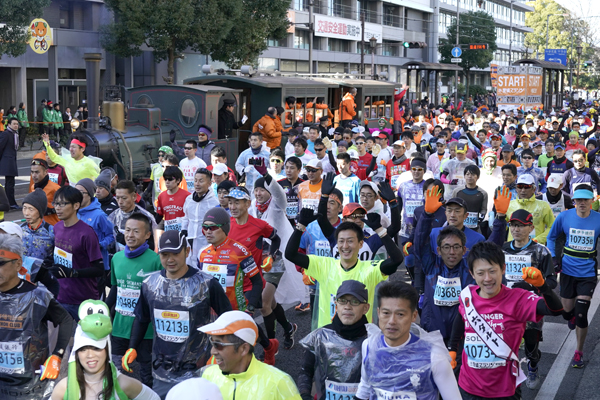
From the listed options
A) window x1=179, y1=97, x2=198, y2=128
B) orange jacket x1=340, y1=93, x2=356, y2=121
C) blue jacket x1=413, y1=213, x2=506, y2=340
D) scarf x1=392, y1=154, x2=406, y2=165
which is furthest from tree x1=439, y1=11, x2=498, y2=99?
blue jacket x1=413, y1=213, x2=506, y2=340

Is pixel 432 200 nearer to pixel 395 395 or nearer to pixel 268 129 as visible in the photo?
pixel 395 395

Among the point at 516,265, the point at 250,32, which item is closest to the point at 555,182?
the point at 516,265

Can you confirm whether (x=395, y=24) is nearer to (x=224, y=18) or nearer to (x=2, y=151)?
(x=224, y=18)

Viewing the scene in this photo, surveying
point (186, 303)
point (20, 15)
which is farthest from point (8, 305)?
point (20, 15)

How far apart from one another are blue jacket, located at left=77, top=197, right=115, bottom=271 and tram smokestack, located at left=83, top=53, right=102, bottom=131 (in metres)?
7.74

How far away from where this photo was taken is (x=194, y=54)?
39.2 meters

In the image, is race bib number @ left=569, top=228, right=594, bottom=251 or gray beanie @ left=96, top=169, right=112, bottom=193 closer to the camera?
race bib number @ left=569, top=228, right=594, bottom=251

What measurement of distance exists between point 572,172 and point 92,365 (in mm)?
9188

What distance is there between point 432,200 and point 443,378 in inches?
145

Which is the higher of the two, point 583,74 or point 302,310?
point 583,74

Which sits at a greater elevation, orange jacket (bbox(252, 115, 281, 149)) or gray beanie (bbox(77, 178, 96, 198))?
orange jacket (bbox(252, 115, 281, 149))

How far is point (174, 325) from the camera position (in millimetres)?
4863

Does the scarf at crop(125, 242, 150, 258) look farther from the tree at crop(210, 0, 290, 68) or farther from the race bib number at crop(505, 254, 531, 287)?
the tree at crop(210, 0, 290, 68)

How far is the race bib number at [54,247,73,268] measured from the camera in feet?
19.9
